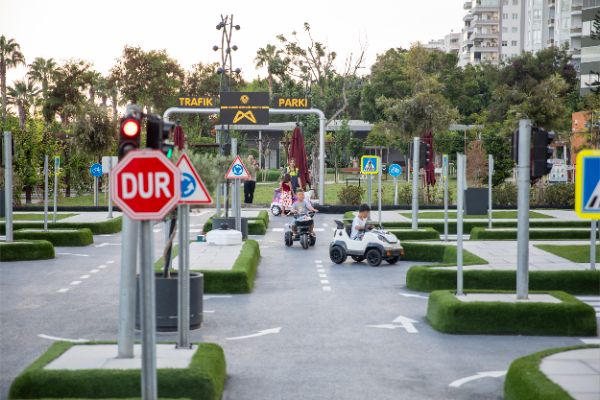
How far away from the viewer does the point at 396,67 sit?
184 feet

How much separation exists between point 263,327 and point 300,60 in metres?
31.9

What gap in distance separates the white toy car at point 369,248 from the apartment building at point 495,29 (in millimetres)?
100311

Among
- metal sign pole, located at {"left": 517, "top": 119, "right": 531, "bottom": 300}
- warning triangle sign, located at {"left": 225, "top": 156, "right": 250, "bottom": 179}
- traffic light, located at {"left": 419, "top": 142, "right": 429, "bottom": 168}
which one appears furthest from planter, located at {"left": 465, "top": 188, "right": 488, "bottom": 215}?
metal sign pole, located at {"left": 517, "top": 119, "right": 531, "bottom": 300}

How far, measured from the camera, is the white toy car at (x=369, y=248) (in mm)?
15133

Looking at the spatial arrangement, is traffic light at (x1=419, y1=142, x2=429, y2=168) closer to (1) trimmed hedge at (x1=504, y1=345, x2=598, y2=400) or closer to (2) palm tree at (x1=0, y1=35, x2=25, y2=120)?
(1) trimmed hedge at (x1=504, y1=345, x2=598, y2=400)

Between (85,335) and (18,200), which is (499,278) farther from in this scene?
(18,200)

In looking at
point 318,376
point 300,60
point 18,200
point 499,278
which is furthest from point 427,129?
point 318,376

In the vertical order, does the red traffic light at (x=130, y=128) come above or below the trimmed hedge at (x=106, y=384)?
above

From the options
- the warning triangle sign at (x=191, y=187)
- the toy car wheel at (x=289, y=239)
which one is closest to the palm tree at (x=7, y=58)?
the toy car wheel at (x=289, y=239)

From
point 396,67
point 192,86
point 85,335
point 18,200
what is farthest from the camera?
point 192,86

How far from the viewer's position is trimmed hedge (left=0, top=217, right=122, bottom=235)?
21.1 meters

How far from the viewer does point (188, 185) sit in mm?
7648

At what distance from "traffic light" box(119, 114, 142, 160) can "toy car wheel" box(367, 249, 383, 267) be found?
10.1 m

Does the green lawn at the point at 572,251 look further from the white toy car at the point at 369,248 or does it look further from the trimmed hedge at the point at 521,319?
the trimmed hedge at the point at 521,319
